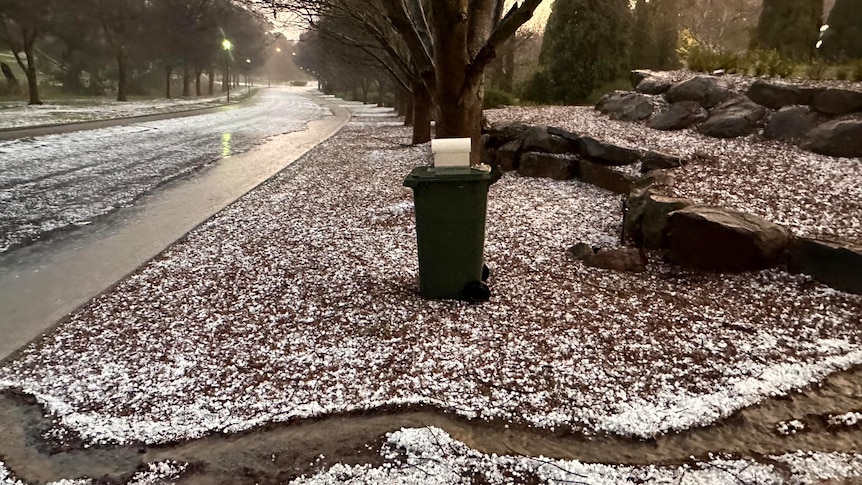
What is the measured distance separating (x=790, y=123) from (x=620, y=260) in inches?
174

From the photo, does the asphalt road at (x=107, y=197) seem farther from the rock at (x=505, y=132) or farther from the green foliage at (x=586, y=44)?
the green foliage at (x=586, y=44)

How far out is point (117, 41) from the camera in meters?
33.4

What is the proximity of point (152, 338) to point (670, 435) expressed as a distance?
3684mm

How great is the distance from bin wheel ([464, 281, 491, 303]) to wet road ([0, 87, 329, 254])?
18.0 ft

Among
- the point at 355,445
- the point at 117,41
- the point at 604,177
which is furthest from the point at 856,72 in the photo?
the point at 117,41

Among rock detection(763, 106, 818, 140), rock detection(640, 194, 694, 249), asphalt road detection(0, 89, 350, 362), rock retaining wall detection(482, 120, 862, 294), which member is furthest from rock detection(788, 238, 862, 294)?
asphalt road detection(0, 89, 350, 362)

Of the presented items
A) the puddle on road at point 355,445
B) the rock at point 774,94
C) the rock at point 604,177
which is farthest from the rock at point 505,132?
the puddle on road at point 355,445

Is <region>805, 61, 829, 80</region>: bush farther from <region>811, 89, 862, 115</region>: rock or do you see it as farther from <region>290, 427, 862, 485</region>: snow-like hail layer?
<region>290, 427, 862, 485</region>: snow-like hail layer

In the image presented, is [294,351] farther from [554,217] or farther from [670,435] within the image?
[554,217]

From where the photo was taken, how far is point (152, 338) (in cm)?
401

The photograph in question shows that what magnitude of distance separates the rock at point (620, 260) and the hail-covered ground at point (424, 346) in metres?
0.11

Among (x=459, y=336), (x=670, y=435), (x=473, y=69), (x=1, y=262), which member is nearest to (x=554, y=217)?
(x=473, y=69)

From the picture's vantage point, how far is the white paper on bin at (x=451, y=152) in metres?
4.09

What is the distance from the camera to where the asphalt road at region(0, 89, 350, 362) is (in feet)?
16.1
